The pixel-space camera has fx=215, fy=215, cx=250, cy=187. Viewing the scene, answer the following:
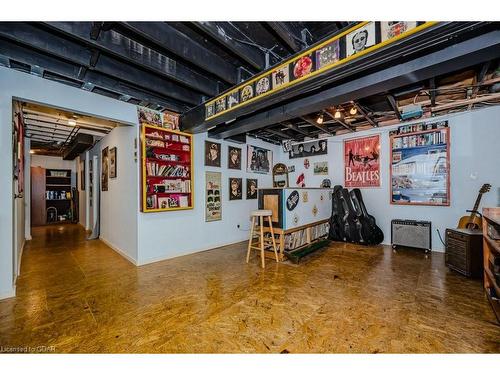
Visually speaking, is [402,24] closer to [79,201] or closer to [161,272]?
[161,272]

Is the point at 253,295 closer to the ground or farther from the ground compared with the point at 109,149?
closer to the ground

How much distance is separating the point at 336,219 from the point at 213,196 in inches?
116

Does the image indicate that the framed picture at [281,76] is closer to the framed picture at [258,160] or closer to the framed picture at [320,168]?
the framed picture at [258,160]

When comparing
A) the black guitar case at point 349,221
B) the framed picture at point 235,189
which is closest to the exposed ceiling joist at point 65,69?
the framed picture at point 235,189

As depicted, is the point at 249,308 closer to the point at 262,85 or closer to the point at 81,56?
the point at 262,85

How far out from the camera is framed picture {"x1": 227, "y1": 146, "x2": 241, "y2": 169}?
511 cm

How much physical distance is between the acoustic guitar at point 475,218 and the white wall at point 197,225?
413 cm

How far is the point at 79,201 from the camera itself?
814 cm

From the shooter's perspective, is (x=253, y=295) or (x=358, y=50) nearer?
(x=358, y=50)

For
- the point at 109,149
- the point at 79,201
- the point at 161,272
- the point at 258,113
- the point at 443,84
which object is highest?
the point at 443,84

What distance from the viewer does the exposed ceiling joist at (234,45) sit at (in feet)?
6.32
